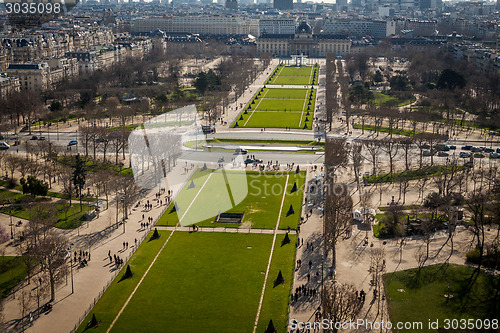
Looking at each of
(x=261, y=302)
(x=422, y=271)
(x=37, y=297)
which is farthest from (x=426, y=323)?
(x=37, y=297)

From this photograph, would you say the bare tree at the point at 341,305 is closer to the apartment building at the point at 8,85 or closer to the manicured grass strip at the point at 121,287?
the manicured grass strip at the point at 121,287

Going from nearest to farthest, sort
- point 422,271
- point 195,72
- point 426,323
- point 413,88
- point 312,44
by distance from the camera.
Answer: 1. point 426,323
2. point 422,271
3. point 413,88
4. point 195,72
5. point 312,44

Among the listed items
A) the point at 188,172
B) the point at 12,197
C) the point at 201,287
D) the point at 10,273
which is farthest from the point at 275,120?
the point at 10,273

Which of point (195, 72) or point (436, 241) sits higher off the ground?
point (195, 72)

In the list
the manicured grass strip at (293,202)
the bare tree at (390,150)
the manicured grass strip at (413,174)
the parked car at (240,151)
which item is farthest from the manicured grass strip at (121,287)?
the bare tree at (390,150)

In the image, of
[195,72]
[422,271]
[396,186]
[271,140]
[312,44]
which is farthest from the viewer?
[312,44]

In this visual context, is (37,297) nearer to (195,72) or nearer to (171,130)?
(171,130)
